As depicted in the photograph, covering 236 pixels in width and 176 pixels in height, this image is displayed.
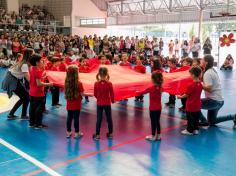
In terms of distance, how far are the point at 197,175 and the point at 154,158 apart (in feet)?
2.07

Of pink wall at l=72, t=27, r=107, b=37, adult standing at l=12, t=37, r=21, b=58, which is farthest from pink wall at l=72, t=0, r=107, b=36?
adult standing at l=12, t=37, r=21, b=58

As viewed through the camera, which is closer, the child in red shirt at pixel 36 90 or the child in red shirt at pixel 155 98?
the child in red shirt at pixel 155 98

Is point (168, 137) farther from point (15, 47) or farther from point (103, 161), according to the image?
point (15, 47)

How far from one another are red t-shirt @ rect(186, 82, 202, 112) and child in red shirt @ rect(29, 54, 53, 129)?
2.24 metres

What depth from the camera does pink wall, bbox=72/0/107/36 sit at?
22.7 metres

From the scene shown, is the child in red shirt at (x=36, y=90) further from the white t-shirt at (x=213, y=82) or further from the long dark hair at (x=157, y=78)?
the white t-shirt at (x=213, y=82)

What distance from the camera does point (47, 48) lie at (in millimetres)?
15211

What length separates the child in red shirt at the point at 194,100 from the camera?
4465 mm

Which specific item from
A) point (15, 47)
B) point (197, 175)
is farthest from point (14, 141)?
point (15, 47)

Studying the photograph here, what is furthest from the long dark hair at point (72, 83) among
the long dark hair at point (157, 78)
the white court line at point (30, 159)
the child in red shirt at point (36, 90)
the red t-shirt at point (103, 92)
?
the long dark hair at point (157, 78)

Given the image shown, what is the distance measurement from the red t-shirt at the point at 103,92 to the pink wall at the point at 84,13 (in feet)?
62.4

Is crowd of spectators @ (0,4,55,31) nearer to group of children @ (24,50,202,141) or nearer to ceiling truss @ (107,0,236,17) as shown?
ceiling truss @ (107,0,236,17)

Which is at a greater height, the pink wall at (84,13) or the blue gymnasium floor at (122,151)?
the pink wall at (84,13)

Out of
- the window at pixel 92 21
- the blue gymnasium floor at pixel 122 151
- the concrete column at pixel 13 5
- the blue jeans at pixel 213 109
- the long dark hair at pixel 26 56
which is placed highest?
the concrete column at pixel 13 5
